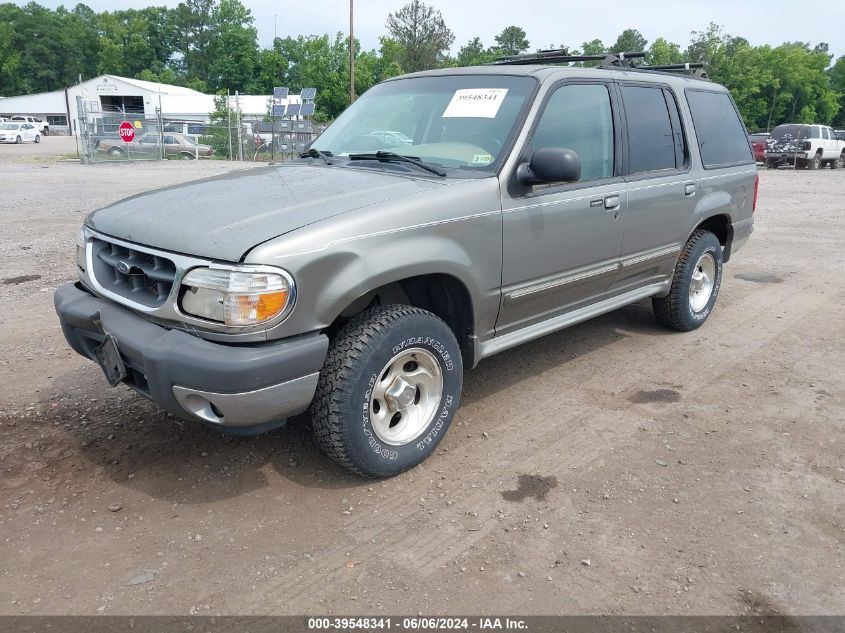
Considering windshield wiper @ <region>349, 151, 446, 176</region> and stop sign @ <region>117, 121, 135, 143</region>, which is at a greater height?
windshield wiper @ <region>349, 151, 446, 176</region>

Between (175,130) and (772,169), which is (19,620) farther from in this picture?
(175,130)

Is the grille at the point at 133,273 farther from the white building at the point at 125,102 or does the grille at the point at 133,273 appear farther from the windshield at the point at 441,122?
the white building at the point at 125,102

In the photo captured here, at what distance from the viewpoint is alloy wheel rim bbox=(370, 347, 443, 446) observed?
10.5ft

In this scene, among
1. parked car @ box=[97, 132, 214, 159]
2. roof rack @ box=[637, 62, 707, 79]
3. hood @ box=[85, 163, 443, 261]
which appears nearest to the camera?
hood @ box=[85, 163, 443, 261]

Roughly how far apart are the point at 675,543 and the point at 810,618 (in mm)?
540

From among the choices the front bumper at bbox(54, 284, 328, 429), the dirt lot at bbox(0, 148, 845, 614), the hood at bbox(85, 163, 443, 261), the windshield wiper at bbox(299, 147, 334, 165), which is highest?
the windshield wiper at bbox(299, 147, 334, 165)

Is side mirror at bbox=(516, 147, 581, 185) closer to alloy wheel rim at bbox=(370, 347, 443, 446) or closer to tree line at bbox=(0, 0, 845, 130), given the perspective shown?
alloy wheel rim at bbox=(370, 347, 443, 446)

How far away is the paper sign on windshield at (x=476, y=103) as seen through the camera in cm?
383

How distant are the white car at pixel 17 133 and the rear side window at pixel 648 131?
51017 millimetres

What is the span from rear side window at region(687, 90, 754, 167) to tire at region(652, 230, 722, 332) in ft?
2.14

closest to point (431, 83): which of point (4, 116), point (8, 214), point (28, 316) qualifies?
point (28, 316)

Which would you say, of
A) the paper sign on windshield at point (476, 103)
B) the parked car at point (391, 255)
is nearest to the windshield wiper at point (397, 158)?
the parked car at point (391, 255)

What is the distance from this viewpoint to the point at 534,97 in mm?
3764

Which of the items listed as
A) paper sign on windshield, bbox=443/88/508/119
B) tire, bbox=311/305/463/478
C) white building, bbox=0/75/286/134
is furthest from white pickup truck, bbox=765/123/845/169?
white building, bbox=0/75/286/134
